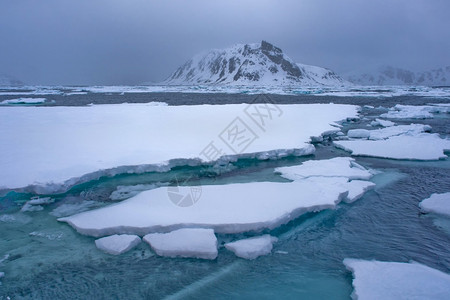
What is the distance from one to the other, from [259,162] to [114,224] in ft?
18.3

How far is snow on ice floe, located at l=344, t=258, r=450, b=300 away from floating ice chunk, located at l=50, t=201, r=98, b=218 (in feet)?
16.3

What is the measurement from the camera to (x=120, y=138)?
9961 mm

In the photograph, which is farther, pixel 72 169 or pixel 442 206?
pixel 72 169

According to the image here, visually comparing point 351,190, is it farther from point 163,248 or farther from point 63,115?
point 63,115

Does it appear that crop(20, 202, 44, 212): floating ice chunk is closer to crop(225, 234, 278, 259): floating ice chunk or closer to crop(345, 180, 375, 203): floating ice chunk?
crop(225, 234, 278, 259): floating ice chunk

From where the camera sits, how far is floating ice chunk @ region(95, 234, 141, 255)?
459 cm

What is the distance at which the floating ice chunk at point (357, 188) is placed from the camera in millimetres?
6453

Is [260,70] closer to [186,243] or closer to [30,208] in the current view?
[30,208]

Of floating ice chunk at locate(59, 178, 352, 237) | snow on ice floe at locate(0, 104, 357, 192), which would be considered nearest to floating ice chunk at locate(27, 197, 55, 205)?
snow on ice floe at locate(0, 104, 357, 192)

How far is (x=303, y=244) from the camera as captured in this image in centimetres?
491

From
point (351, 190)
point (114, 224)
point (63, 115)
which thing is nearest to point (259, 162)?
point (351, 190)

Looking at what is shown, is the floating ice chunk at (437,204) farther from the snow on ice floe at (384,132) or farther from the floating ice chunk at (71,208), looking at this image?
the floating ice chunk at (71,208)

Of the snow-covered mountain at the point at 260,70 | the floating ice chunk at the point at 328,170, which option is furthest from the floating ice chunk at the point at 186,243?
the snow-covered mountain at the point at 260,70

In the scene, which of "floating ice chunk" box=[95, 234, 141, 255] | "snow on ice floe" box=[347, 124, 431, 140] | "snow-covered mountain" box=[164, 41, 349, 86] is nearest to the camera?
"floating ice chunk" box=[95, 234, 141, 255]
